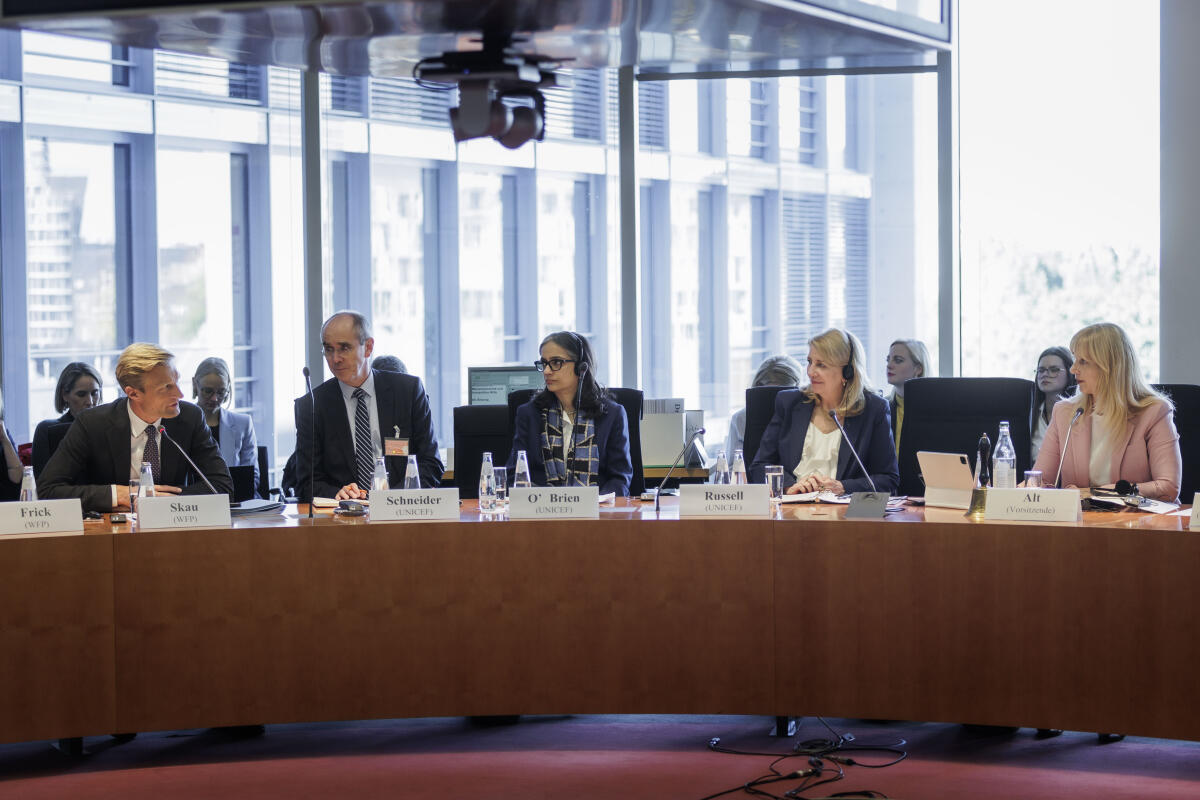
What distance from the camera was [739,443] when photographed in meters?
5.73

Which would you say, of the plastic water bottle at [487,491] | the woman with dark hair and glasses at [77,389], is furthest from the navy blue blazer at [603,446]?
the woman with dark hair and glasses at [77,389]

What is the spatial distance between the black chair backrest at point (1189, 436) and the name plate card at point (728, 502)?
164cm

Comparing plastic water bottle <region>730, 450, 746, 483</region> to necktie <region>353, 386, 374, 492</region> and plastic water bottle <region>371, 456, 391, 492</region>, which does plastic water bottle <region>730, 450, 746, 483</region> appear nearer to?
plastic water bottle <region>371, 456, 391, 492</region>

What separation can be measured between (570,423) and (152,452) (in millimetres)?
1376

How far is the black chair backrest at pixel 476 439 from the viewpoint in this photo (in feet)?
15.5

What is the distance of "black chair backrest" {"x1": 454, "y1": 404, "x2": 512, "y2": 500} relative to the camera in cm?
473

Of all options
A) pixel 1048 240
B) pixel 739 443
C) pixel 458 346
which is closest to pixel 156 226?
pixel 458 346

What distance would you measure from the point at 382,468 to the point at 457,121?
1.06 m

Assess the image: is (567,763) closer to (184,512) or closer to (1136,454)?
(184,512)

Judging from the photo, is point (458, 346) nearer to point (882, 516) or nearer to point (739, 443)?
point (739, 443)

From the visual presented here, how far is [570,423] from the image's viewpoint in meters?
4.30

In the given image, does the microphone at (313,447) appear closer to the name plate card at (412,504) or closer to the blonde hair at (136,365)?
the name plate card at (412,504)

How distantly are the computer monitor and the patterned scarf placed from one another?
1.28m

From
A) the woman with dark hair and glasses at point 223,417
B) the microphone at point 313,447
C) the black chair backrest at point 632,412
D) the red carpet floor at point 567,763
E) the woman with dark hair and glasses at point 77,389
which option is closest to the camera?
the red carpet floor at point 567,763
